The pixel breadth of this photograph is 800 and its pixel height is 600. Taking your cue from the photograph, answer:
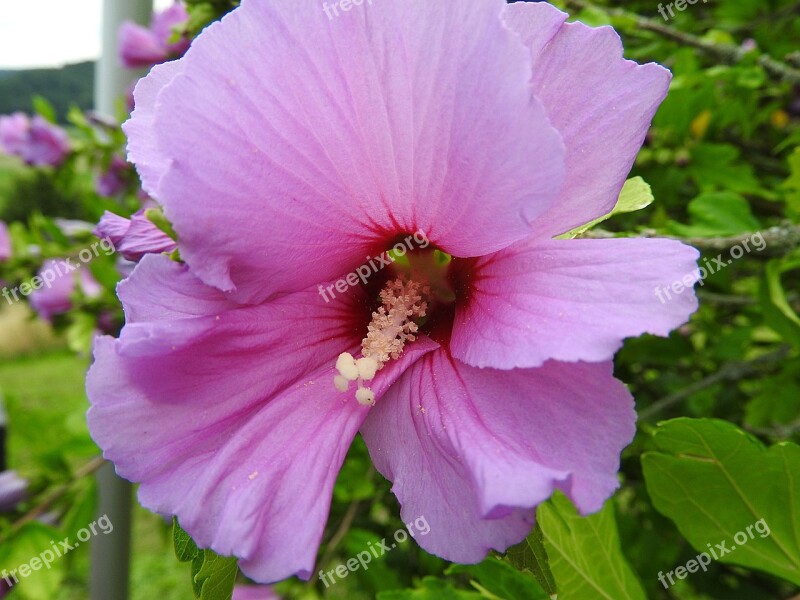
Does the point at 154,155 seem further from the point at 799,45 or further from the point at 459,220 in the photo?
the point at 799,45

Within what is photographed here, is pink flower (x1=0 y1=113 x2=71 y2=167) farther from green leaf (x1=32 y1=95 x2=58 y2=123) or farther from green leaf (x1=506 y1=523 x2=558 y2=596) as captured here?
green leaf (x1=506 y1=523 x2=558 y2=596)

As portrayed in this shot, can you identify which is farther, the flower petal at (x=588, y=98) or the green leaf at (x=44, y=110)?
the green leaf at (x=44, y=110)

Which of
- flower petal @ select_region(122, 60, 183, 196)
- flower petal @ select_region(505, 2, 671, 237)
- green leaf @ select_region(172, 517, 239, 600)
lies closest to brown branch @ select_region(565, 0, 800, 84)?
flower petal @ select_region(505, 2, 671, 237)

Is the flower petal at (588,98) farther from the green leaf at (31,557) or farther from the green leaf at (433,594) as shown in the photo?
the green leaf at (31,557)

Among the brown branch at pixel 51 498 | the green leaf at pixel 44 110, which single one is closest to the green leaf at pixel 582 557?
the brown branch at pixel 51 498

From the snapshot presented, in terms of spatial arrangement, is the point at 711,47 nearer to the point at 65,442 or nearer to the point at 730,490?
the point at 730,490

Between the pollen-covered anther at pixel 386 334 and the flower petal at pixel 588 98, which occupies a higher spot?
the flower petal at pixel 588 98

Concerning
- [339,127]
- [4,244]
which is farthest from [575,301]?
[4,244]
